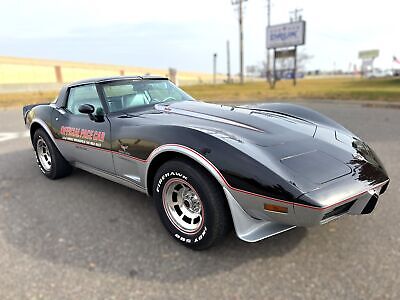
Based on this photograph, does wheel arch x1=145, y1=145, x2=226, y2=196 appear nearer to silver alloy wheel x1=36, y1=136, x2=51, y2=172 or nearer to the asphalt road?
the asphalt road

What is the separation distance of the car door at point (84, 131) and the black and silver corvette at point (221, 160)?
12 millimetres

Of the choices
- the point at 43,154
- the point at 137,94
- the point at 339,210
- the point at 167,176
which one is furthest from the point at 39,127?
the point at 339,210

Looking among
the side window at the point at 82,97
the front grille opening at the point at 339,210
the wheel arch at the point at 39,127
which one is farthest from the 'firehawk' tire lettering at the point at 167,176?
the wheel arch at the point at 39,127

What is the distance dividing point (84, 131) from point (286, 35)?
33.3 m

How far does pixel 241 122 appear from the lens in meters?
2.90

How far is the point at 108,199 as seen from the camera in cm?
369

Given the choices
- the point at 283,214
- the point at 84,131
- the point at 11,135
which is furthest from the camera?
the point at 11,135

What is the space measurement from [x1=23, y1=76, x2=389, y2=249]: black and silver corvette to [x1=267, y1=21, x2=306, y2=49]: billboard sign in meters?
31.7

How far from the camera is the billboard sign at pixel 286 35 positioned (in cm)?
3206

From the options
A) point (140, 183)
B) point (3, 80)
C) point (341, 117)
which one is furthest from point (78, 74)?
point (140, 183)

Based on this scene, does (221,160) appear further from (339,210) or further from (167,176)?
(339,210)

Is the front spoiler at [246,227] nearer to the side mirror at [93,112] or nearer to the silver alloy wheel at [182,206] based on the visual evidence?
the silver alloy wheel at [182,206]

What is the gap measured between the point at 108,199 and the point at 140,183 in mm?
897

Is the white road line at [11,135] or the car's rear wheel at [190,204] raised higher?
the car's rear wheel at [190,204]
